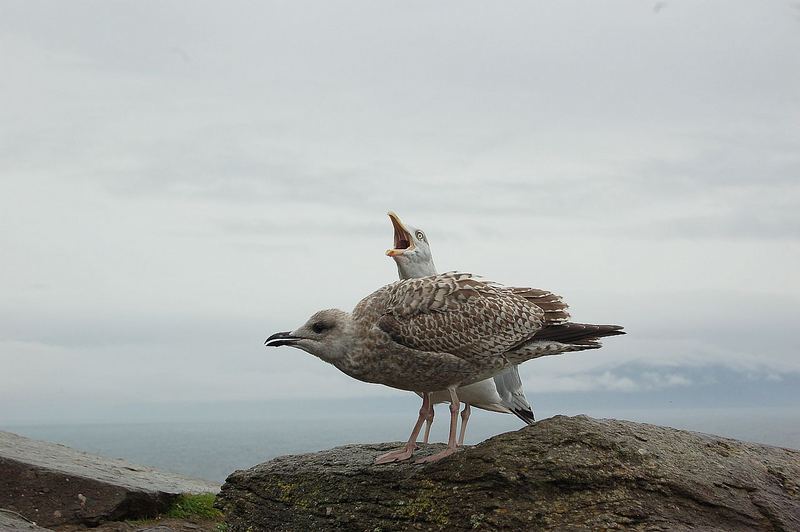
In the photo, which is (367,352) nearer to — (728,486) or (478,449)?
(478,449)

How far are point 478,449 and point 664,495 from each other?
6.34ft

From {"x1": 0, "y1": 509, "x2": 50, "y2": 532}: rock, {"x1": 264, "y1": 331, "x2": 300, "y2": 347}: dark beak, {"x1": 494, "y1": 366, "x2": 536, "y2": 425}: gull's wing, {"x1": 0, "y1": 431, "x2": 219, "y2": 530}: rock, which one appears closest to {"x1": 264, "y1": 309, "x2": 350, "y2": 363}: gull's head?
{"x1": 264, "y1": 331, "x2": 300, "y2": 347}: dark beak

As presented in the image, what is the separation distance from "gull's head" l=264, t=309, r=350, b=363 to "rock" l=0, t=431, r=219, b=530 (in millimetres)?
4717

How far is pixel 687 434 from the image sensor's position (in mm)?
10117

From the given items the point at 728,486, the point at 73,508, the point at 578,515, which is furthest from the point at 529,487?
the point at 73,508

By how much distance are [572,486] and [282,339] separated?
11.2 feet

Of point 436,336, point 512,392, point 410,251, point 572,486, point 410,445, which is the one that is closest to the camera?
point 572,486

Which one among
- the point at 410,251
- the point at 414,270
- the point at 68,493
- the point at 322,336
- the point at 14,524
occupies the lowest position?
the point at 14,524

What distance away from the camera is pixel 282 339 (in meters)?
9.78

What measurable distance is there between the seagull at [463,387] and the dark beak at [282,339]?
7.03ft

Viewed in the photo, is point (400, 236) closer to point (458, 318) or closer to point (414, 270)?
point (414, 270)

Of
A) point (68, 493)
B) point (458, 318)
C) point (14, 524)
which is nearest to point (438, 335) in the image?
point (458, 318)

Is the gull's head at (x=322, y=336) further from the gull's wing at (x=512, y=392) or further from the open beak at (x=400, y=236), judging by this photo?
the gull's wing at (x=512, y=392)

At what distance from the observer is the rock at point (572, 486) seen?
28.9 feet
